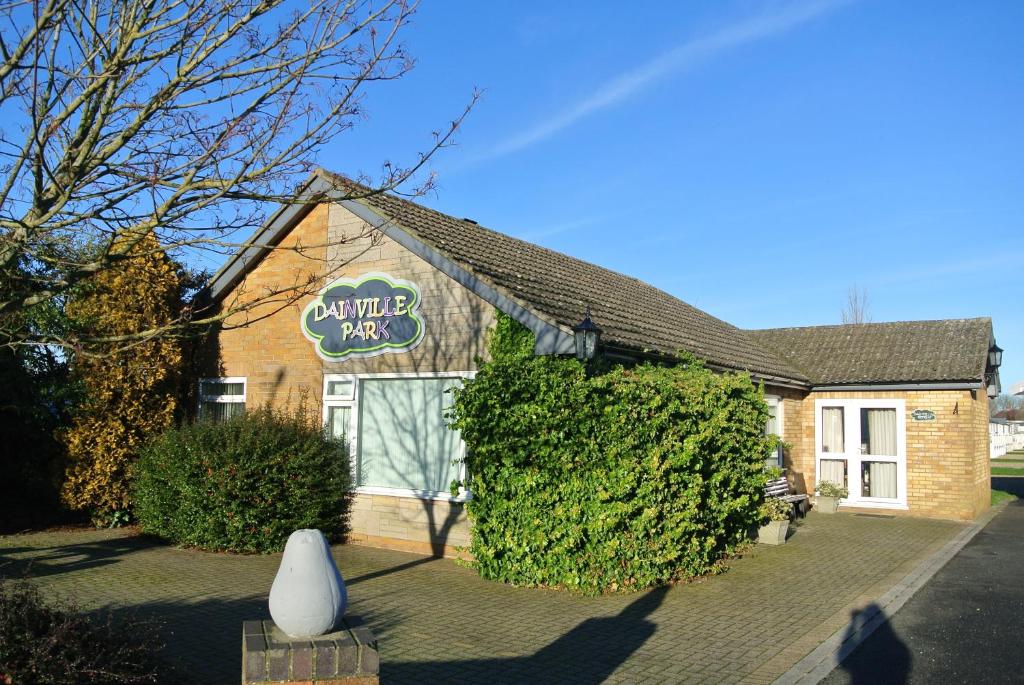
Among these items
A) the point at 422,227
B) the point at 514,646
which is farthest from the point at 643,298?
the point at 514,646

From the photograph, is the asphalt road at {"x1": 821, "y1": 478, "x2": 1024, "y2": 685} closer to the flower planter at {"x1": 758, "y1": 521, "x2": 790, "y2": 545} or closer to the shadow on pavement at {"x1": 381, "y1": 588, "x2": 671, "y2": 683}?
the shadow on pavement at {"x1": 381, "y1": 588, "x2": 671, "y2": 683}

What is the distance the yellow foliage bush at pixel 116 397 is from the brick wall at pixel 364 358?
1248 mm

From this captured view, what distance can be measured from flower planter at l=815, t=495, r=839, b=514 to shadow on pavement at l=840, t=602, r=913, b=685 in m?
9.50

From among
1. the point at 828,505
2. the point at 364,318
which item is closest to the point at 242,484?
the point at 364,318

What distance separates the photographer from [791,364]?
20.1 meters

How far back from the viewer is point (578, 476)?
30.3 ft

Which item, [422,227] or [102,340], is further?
[422,227]

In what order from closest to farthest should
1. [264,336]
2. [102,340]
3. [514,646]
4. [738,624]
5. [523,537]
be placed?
[102,340], [514,646], [738,624], [523,537], [264,336]

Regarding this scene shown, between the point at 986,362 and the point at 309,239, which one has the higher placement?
the point at 309,239

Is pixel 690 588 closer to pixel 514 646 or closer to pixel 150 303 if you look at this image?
pixel 514 646

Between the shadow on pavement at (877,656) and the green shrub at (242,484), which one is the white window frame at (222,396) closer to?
the green shrub at (242,484)

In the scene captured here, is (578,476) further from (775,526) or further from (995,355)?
(995,355)

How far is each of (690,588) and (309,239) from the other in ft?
26.3

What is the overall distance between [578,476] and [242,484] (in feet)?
15.5
